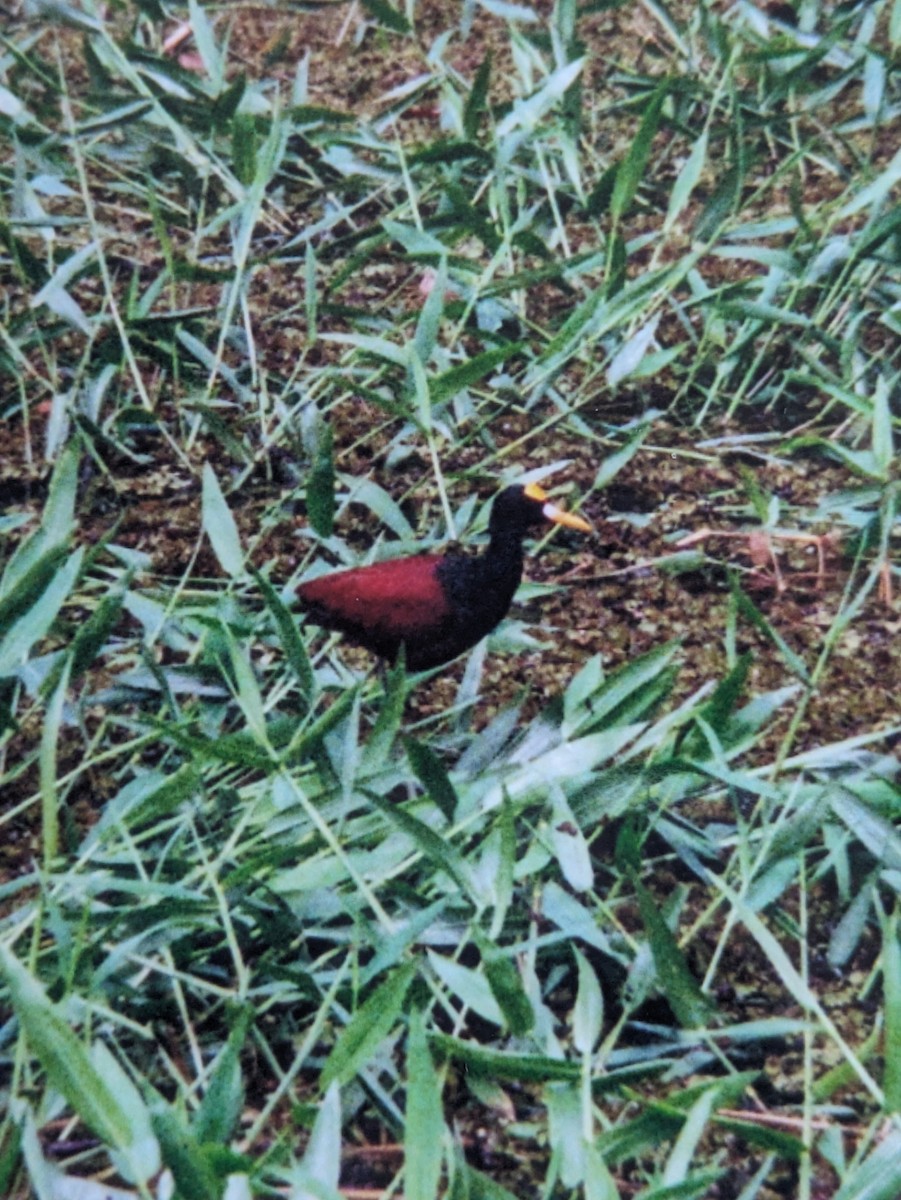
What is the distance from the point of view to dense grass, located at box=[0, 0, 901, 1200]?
0.77 meters

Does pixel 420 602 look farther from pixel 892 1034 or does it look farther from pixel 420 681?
pixel 892 1034

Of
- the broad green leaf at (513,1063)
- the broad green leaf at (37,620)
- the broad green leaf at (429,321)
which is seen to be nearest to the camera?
the broad green leaf at (513,1063)

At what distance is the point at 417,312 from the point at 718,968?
749 millimetres

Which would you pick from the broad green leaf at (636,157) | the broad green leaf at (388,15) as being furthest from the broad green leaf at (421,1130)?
the broad green leaf at (388,15)

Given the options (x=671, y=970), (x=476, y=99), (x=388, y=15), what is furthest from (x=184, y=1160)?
(x=388, y=15)

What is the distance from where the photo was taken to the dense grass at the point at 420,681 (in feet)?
2.53

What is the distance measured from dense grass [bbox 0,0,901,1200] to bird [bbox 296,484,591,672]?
0.05 metres

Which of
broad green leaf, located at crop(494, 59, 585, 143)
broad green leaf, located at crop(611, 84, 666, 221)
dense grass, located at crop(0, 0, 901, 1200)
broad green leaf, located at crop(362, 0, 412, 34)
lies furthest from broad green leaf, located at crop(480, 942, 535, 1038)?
broad green leaf, located at crop(362, 0, 412, 34)

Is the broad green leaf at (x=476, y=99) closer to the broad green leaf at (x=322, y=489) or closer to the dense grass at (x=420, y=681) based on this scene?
the dense grass at (x=420, y=681)

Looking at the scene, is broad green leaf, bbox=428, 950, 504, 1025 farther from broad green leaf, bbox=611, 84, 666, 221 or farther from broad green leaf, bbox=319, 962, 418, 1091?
broad green leaf, bbox=611, 84, 666, 221

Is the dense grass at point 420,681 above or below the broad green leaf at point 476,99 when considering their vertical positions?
below

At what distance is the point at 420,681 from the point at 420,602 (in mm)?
109

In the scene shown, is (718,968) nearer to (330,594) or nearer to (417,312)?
(330,594)

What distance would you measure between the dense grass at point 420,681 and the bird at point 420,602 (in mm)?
53
